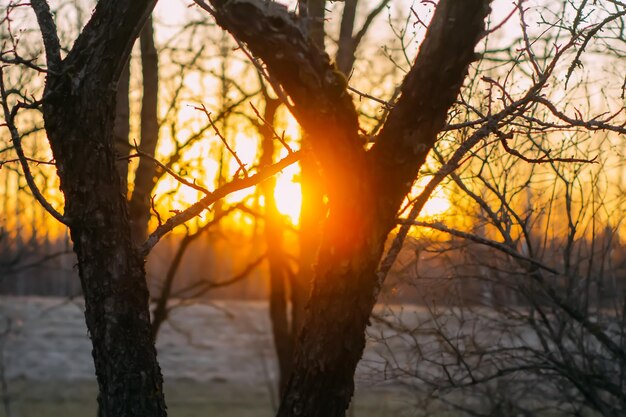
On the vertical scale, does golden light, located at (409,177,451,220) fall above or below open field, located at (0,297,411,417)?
above

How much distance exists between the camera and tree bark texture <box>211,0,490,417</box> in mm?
3840

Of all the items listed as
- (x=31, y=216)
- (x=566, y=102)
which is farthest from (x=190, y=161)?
(x=31, y=216)

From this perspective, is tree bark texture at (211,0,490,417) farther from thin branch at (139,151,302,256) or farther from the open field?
the open field

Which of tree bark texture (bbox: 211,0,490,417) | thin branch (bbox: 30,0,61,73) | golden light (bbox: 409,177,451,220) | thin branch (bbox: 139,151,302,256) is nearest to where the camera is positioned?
tree bark texture (bbox: 211,0,490,417)

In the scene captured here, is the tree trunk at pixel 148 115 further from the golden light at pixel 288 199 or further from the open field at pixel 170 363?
the open field at pixel 170 363

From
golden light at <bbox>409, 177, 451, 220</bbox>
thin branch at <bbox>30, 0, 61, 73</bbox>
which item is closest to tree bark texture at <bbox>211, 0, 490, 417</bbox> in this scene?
thin branch at <bbox>30, 0, 61, 73</bbox>

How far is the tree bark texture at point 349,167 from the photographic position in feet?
12.6

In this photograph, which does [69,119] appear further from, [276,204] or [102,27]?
[276,204]

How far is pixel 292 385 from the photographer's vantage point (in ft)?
13.6

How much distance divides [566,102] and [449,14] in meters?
4.29

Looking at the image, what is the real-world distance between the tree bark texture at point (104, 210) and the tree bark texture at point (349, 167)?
84 centimetres

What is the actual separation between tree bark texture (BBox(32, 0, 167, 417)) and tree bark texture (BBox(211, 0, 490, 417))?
0.84 m

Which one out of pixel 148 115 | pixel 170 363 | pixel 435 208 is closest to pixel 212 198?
pixel 435 208

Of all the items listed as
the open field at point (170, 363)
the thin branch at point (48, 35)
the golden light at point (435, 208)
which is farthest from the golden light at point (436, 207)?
the open field at point (170, 363)
